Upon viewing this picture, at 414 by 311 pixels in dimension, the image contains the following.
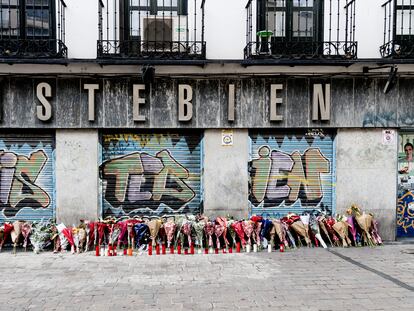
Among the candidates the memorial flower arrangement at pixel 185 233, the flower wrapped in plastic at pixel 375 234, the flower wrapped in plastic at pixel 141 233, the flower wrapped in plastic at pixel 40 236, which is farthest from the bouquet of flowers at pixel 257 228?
Answer: the flower wrapped in plastic at pixel 40 236

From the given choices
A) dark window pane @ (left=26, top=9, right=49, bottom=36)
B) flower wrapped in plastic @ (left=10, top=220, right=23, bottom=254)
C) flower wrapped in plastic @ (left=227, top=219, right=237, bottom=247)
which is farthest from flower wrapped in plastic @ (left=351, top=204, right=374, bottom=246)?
dark window pane @ (left=26, top=9, right=49, bottom=36)

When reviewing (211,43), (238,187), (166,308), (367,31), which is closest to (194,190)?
(238,187)

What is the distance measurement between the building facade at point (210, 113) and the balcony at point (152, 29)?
0.11 feet

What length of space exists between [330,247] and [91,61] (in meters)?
6.88

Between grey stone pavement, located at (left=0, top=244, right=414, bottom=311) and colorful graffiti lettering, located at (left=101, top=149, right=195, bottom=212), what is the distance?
5.32 ft

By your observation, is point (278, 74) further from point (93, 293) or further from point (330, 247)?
point (93, 293)

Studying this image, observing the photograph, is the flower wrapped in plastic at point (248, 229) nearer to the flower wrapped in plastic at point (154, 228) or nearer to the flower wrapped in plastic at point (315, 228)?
the flower wrapped in plastic at point (315, 228)

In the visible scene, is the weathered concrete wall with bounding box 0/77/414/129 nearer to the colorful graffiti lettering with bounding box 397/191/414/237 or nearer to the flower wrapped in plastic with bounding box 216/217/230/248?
the colorful graffiti lettering with bounding box 397/191/414/237

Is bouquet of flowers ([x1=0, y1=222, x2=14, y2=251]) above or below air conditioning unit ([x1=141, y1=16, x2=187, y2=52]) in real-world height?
below

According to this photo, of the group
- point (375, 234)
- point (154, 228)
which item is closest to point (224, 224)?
point (154, 228)

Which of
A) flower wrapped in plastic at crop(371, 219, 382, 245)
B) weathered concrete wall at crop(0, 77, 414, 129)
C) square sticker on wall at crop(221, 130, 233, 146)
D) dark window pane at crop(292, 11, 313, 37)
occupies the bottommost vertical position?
flower wrapped in plastic at crop(371, 219, 382, 245)

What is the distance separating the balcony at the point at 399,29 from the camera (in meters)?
9.03

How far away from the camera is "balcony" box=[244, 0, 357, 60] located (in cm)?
909

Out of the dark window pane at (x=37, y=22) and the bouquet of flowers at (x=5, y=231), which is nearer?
the bouquet of flowers at (x=5, y=231)
